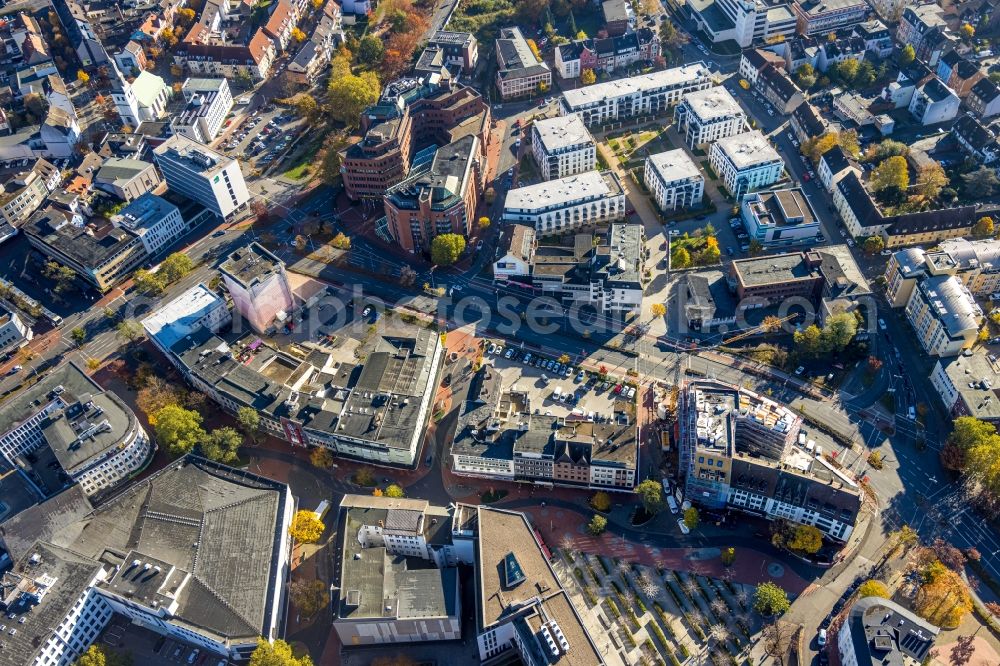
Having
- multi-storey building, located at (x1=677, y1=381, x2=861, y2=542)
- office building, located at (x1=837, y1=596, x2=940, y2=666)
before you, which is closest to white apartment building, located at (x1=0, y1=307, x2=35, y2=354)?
multi-storey building, located at (x1=677, y1=381, x2=861, y2=542)

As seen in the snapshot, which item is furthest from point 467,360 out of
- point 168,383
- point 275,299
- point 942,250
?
point 942,250

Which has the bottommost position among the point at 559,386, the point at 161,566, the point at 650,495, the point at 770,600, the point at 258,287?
the point at 770,600

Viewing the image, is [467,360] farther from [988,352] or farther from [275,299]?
[988,352]

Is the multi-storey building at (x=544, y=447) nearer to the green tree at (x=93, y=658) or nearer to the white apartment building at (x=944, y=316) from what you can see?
the green tree at (x=93, y=658)

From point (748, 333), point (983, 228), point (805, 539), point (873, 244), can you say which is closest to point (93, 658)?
point (805, 539)

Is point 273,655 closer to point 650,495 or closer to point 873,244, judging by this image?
point 650,495

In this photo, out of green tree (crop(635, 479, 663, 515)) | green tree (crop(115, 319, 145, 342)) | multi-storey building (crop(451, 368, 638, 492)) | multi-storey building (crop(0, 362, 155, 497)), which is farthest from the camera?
green tree (crop(115, 319, 145, 342))

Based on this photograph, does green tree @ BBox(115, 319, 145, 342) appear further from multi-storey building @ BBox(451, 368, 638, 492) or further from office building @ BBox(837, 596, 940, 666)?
office building @ BBox(837, 596, 940, 666)
